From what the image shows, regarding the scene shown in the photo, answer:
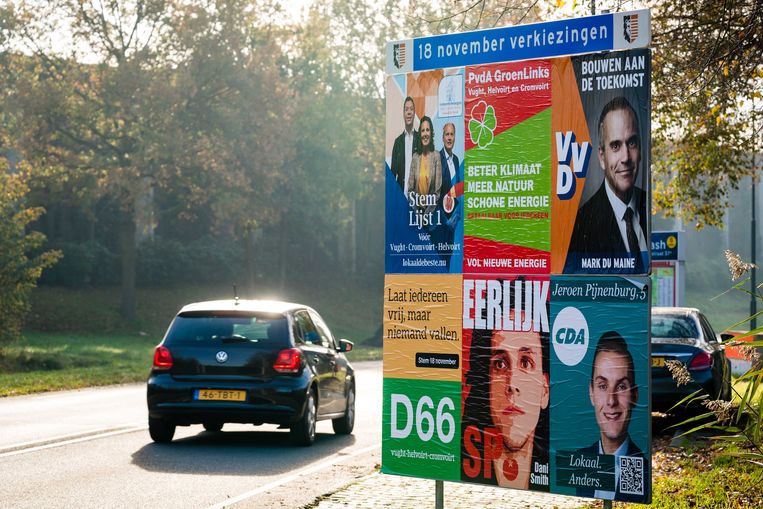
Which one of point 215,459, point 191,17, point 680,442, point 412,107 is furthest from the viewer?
point 191,17

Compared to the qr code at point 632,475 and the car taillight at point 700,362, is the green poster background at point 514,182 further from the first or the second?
the car taillight at point 700,362

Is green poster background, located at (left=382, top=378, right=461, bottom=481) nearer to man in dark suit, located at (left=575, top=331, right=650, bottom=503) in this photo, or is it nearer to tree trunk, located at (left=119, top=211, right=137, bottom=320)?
man in dark suit, located at (left=575, top=331, right=650, bottom=503)

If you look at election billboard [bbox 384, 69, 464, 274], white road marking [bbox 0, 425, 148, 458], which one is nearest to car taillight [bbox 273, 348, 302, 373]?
white road marking [bbox 0, 425, 148, 458]

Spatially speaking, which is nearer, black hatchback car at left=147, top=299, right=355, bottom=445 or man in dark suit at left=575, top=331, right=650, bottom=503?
man in dark suit at left=575, top=331, right=650, bottom=503

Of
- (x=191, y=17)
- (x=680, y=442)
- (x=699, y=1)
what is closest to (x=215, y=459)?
(x=680, y=442)

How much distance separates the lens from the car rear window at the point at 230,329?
14016 mm

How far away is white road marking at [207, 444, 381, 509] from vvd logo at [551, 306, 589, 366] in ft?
11.9

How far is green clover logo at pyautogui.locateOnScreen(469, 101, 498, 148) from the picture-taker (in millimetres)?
7301

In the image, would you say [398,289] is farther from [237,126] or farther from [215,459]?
[237,126]

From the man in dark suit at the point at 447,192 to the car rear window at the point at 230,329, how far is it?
679cm

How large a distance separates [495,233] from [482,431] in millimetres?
1227

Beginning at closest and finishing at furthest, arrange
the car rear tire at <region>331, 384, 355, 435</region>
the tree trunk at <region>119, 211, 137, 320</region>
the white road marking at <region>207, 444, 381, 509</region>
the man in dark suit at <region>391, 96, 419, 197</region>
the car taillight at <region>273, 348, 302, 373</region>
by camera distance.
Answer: the man in dark suit at <region>391, 96, 419, 197</region>, the white road marking at <region>207, 444, 381, 509</region>, the car taillight at <region>273, 348, 302, 373</region>, the car rear tire at <region>331, 384, 355, 435</region>, the tree trunk at <region>119, 211, 137, 320</region>

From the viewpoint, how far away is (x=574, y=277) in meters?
6.99

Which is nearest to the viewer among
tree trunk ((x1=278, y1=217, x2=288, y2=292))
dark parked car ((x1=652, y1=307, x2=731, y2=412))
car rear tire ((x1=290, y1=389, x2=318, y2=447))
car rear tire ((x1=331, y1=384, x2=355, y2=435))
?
car rear tire ((x1=290, y1=389, x2=318, y2=447))
